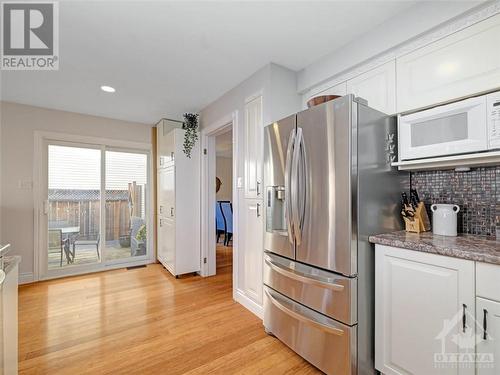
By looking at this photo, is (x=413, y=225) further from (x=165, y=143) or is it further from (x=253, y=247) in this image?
(x=165, y=143)

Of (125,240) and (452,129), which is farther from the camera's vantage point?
(125,240)

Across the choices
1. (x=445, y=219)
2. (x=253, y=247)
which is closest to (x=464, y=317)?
(x=445, y=219)

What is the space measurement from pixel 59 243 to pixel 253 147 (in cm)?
340

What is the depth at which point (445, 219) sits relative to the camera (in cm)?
157

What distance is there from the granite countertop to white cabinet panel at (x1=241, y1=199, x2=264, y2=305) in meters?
1.13

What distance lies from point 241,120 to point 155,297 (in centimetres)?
232

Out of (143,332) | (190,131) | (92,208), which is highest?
(190,131)

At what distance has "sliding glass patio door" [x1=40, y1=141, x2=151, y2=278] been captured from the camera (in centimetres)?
356

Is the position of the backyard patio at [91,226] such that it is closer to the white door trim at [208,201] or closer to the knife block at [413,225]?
the white door trim at [208,201]

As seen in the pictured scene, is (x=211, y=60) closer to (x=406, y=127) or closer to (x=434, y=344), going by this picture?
(x=406, y=127)

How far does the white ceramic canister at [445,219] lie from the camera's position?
155cm

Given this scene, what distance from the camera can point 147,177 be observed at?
4328mm

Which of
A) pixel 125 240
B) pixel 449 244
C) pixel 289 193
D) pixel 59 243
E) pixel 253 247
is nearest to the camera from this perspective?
pixel 449 244

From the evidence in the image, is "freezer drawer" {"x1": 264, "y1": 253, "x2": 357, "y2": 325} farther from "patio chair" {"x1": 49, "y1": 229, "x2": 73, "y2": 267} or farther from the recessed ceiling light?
"patio chair" {"x1": 49, "y1": 229, "x2": 73, "y2": 267}
